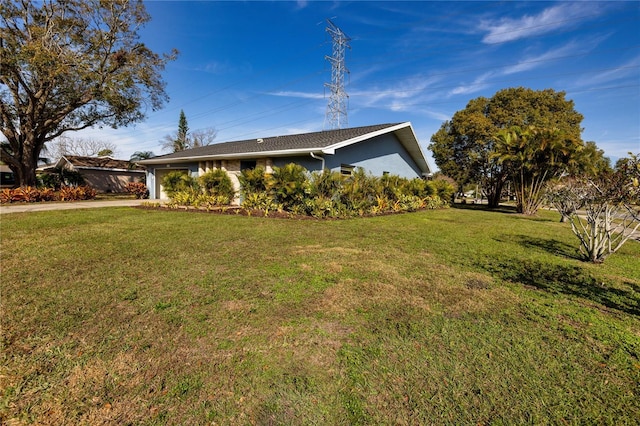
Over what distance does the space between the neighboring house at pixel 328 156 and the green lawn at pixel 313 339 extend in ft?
25.5

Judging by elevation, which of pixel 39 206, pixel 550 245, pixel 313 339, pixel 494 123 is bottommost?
pixel 313 339

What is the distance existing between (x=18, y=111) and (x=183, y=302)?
79.6 feet

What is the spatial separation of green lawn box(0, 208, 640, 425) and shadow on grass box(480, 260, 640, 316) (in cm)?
4

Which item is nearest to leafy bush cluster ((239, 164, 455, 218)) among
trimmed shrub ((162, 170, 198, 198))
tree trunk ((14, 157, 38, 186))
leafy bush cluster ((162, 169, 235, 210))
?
leafy bush cluster ((162, 169, 235, 210))

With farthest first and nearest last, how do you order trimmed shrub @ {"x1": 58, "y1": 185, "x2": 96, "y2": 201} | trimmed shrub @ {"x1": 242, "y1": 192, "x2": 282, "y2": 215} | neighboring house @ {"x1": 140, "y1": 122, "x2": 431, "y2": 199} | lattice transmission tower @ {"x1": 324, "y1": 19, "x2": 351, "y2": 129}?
lattice transmission tower @ {"x1": 324, "y1": 19, "x2": 351, "y2": 129}
trimmed shrub @ {"x1": 58, "y1": 185, "x2": 96, "y2": 201}
neighboring house @ {"x1": 140, "y1": 122, "x2": 431, "y2": 199}
trimmed shrub @ {"x1": 242, "y1": 192, "x2": 282, "y2": 215}

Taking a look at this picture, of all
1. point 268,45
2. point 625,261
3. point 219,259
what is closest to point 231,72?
point 268,45

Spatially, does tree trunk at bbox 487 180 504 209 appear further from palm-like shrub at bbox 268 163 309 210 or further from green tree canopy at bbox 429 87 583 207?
palm-like shrub at bbox 268 163 309 210

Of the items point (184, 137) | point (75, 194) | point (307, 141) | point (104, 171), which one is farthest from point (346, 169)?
point (184, 137)

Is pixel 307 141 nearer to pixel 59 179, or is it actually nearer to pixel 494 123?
pixel 494 123

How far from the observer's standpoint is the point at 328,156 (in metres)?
12.3

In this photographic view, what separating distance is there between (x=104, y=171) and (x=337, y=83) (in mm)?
26117

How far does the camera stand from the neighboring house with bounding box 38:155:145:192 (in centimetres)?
2777

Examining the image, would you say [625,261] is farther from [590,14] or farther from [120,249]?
[590,14]

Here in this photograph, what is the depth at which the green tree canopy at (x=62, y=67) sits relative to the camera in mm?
15352
